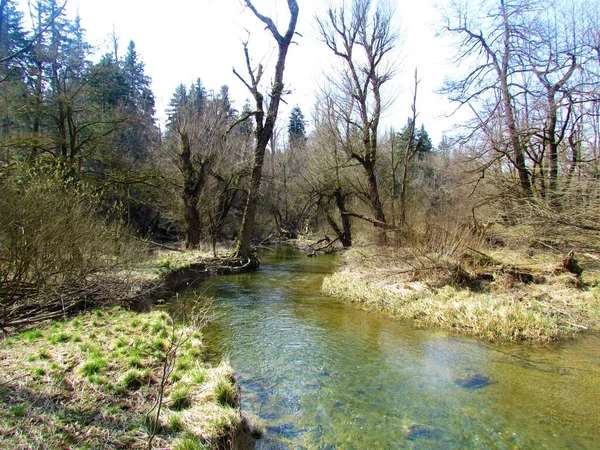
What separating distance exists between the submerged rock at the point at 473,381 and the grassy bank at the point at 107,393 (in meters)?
3.32

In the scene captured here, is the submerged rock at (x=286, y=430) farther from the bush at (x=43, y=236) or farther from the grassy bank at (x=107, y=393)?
the bush at (x=43, y=236)

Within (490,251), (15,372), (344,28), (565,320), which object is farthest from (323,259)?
(15,372)

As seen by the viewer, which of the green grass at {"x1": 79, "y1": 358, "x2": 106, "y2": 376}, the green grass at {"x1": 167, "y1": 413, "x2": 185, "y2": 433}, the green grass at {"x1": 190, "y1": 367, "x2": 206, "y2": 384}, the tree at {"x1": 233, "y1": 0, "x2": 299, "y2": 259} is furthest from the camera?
the tree at {"x1": 233, "y1": 0, "x2": 299, "y2": 259}

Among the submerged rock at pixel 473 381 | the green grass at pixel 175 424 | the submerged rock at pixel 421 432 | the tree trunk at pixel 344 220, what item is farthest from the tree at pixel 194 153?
the submerged rock at pixel 421 432

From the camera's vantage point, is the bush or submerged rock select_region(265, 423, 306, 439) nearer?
submerged rock select_region(265, 423, 306, 439)

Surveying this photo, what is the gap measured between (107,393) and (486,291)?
8.54m

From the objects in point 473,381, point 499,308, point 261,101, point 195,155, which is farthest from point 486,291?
point 195,155

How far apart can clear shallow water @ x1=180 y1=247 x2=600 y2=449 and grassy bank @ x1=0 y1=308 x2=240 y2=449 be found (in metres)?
0.80

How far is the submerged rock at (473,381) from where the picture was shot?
5.38 metres

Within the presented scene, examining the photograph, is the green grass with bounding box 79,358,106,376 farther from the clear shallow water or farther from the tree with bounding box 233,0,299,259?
the tree with bounding box 233,0,299,259

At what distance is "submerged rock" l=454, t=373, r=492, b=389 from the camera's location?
17.6ft

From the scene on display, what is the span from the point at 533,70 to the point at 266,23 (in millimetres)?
10489

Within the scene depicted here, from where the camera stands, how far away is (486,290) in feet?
30.6

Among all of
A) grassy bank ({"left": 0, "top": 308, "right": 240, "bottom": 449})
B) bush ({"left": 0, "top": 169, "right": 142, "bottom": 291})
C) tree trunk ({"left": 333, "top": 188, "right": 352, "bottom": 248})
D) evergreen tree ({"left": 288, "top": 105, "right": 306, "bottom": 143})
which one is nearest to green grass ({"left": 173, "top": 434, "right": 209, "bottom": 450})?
grassy bank ({"left": 0, "top": 308, "right": 240, "bottom": 449})
